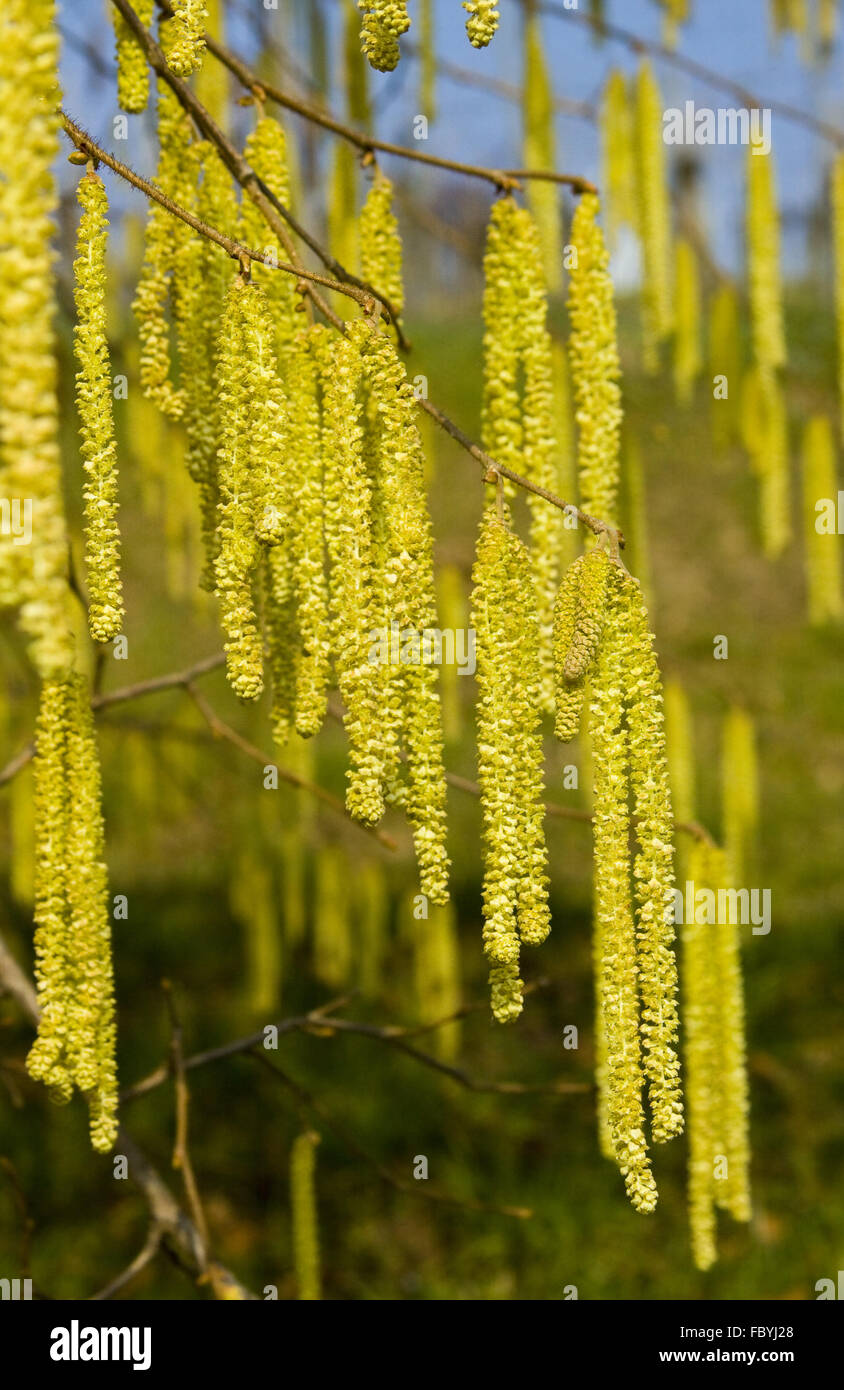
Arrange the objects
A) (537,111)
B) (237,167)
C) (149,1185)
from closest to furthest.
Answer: (237,167) → (149,1185) → (537,111)

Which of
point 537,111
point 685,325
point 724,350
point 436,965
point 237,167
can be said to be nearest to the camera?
point 237,167

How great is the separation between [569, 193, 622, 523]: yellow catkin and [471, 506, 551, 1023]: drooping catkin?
41 cm

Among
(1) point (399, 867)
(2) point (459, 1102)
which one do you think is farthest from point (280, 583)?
(1) point (399, 867)

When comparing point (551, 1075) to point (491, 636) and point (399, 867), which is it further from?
point (491, 636)

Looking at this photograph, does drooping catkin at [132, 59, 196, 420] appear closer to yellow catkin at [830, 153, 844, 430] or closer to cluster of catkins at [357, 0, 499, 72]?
cluster of catkins at [357, 0, 499, 72]

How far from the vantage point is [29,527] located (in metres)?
0.60

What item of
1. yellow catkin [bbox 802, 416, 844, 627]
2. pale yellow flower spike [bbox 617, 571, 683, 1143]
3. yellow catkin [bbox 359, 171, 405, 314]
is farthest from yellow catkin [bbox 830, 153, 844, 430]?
pale yellow flower spike [bbox 617, 571, 683, 1143]

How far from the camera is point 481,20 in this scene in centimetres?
81

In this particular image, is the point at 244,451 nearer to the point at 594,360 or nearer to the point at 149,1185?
the point at 594,360

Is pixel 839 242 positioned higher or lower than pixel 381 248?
higher

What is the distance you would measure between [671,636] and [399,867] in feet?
12.7

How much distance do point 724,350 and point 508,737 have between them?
2291mm

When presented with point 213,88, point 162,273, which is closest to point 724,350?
point 213,88

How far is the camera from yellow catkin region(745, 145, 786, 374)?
2266mm
